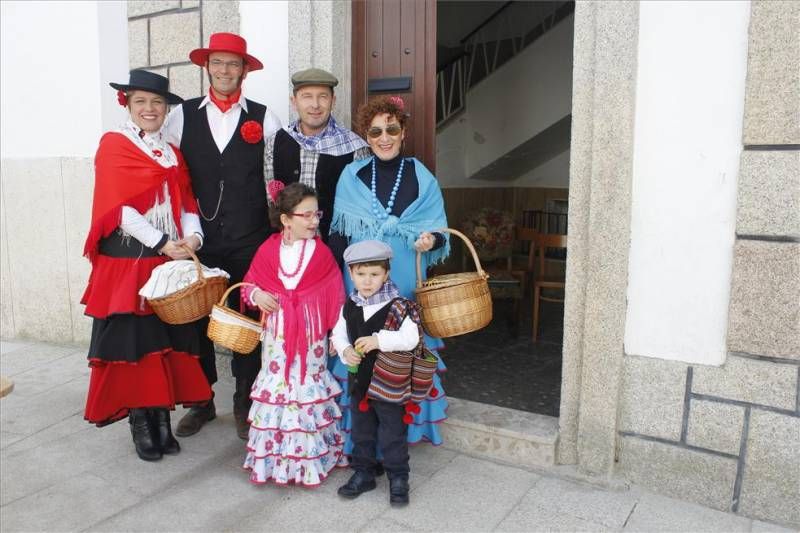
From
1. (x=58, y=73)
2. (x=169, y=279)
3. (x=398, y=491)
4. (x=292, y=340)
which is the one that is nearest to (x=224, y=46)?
(x=169, y=279)

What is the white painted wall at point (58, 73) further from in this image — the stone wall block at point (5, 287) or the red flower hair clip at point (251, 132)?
the red flower hair clip at point (251, 132)

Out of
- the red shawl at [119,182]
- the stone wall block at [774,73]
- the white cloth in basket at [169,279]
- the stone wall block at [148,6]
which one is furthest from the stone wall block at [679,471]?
the stone wall block at [148,6]

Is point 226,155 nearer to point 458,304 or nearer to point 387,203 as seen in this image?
point 387,203

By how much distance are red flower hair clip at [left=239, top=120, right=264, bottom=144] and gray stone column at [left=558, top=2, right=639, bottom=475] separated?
60.6 inches

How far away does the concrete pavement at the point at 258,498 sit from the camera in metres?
2.70

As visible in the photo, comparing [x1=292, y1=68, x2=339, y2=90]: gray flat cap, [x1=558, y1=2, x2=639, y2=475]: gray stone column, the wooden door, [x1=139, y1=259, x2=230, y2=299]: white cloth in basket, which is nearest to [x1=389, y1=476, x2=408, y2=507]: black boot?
[x1=558, y1=2, x2=639, y2=475]: gray stone column

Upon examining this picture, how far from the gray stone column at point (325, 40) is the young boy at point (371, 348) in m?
1.35

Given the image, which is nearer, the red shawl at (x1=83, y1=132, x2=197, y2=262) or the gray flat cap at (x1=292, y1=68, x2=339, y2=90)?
the red shawl at (x1=83, y1=132, x2=197, y2=262)

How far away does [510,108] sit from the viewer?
25.1ft

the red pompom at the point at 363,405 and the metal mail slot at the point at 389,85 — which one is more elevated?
the metal mail slot at the point at 389,85

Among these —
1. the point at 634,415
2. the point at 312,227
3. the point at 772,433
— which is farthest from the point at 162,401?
the point at 772,433

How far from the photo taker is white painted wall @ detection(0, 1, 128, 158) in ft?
15.6

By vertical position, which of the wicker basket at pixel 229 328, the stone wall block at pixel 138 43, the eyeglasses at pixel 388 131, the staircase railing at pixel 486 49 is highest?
the staircase railing at pixel 486 49

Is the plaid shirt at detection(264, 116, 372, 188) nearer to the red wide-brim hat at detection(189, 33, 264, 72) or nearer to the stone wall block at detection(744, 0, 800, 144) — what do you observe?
the red wide-brim hat at detection(189, 33, 264, 72)
